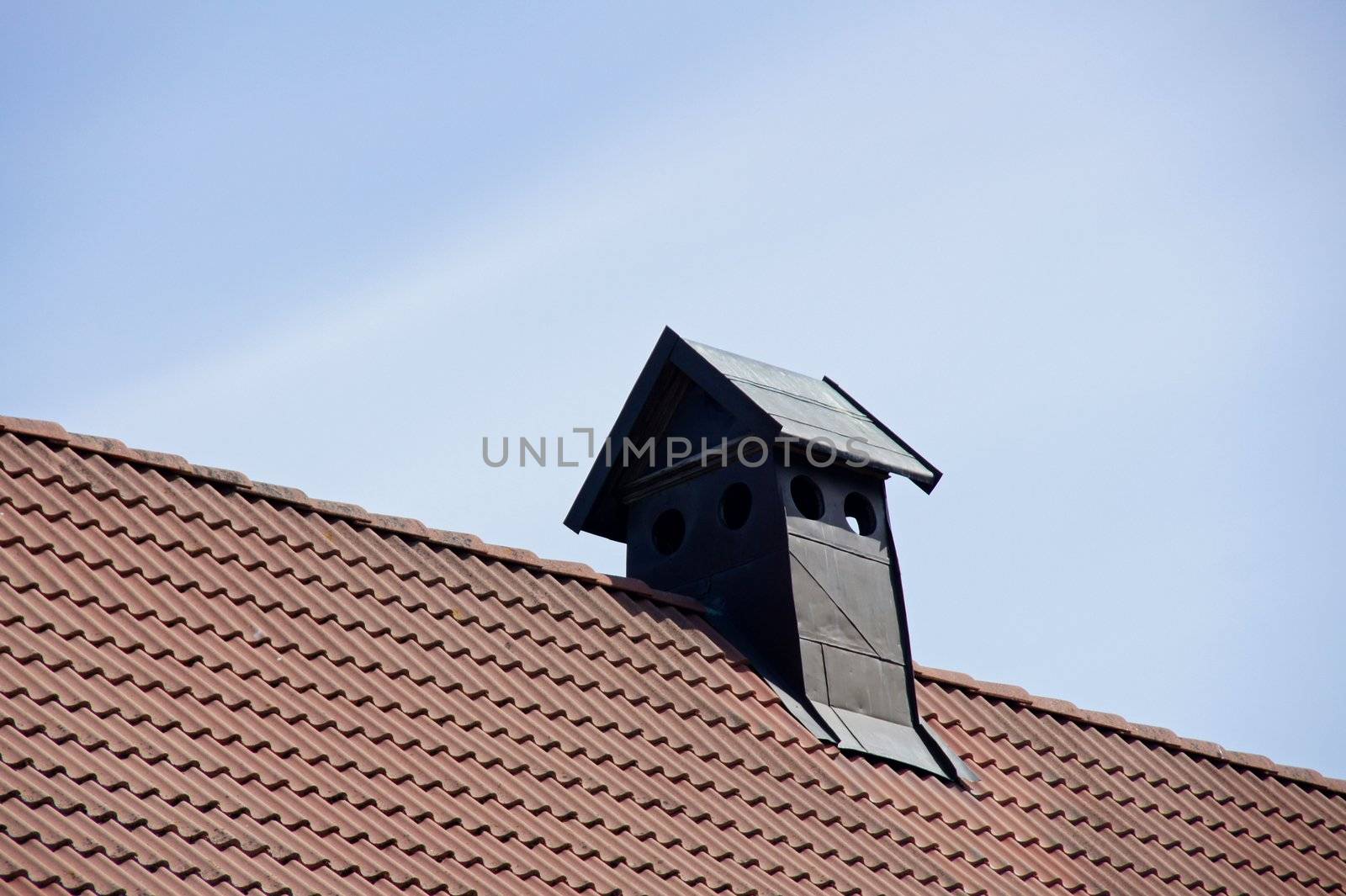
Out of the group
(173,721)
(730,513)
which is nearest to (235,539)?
(173,721)

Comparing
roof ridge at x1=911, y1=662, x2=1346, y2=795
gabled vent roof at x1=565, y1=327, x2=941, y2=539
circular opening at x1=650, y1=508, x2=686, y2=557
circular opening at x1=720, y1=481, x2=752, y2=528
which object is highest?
gabled vent roof at x1=565, y1=327, x2=941, y2=539

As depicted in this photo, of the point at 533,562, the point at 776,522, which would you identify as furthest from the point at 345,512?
the point at 776,522

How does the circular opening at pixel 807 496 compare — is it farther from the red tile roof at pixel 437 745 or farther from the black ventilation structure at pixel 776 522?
the red tile roof at pixel 437 745

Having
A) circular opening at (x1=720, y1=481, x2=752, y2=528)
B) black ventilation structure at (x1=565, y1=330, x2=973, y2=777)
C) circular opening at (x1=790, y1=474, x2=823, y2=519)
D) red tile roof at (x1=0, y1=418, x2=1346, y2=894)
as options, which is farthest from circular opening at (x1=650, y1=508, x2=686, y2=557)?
red tile roof at (x1=0, y1=418, x2=1346, y2=894)

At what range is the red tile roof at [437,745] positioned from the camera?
7.20 meters

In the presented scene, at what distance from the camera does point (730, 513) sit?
1155 centimetres

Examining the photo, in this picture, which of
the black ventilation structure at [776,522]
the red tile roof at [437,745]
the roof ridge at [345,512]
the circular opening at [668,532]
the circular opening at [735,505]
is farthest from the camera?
the circular opening at [668,532]

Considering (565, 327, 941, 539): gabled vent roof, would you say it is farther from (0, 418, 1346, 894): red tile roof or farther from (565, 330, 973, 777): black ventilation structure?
(0, 418, 1346, 894): red tile roof

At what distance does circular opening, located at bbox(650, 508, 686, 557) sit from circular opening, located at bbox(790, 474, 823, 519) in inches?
29.1

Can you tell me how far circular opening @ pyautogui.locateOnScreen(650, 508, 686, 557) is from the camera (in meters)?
11.7

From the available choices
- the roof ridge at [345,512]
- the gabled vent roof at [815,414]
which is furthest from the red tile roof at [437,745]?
the gabled vent roof at [815,414]

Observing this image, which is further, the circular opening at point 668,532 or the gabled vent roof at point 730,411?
the circular opening at point 668,532

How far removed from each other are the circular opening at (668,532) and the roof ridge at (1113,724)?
165cm

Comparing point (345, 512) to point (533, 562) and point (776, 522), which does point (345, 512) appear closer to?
point (533, 562)
